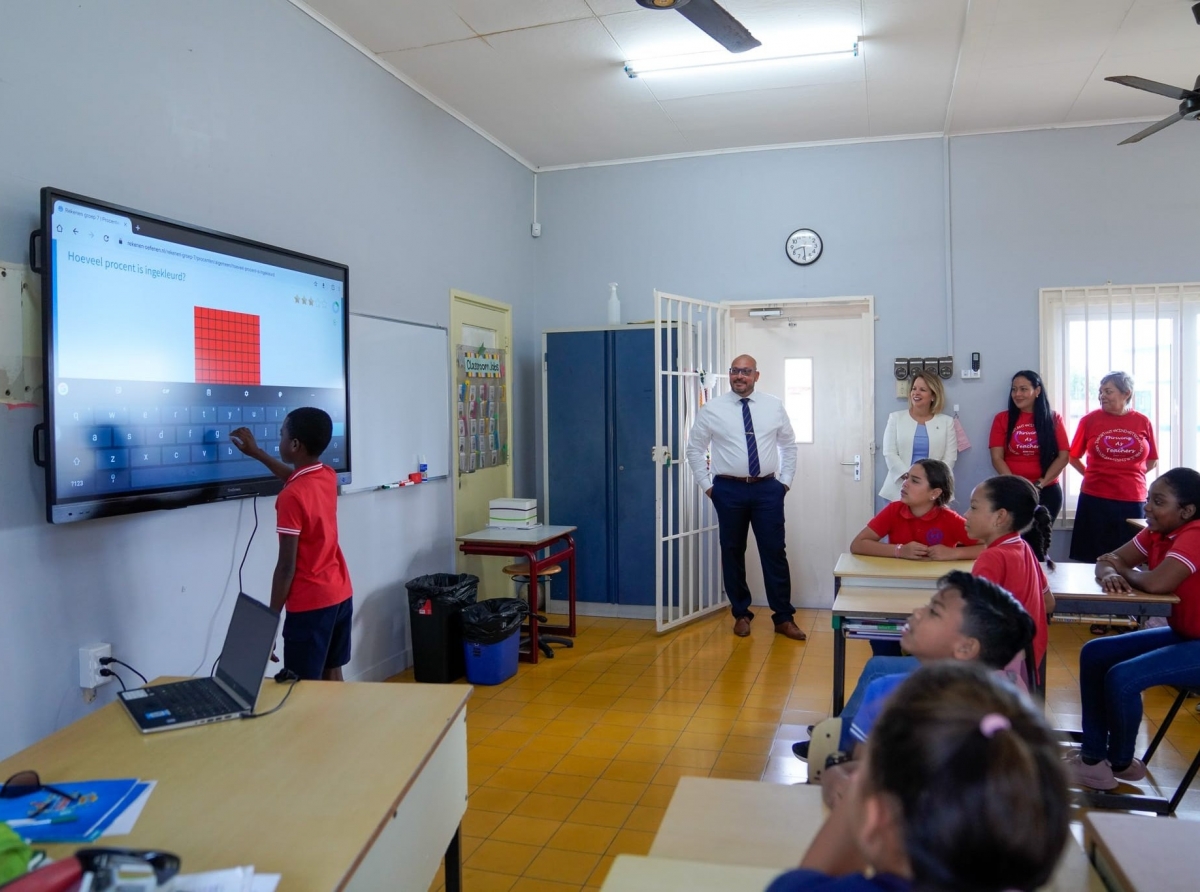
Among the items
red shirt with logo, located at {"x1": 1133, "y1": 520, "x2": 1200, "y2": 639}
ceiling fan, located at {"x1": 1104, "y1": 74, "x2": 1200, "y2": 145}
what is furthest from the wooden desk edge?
ceiling fan, located at {"x1": 1104, "y1": 74, "x2": 1200, "y2": 145}

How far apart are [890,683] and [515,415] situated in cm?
460

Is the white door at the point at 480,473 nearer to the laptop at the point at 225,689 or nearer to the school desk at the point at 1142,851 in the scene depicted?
the laptop at the point at 225,689

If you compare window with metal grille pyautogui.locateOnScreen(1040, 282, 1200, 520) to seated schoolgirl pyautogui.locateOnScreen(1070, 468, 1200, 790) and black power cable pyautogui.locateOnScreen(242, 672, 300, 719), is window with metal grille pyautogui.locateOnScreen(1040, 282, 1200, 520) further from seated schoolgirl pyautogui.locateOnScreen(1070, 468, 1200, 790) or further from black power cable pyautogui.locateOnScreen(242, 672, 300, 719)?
black power cable pyautogui.locateOnScreen(242, 672, 300, 719)

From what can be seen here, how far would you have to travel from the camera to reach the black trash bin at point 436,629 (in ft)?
14.8

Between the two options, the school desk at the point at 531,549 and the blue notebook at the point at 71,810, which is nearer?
the blue notebook at the point at 71,810

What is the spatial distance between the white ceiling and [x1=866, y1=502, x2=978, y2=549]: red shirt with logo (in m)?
2.29

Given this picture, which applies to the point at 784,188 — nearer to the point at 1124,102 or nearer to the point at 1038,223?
the point at 1038,223

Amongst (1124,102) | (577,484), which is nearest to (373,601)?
(577,484)

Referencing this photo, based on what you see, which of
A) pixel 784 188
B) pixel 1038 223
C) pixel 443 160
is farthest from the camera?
pixel 784 188

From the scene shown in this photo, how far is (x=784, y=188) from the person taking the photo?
6.14 metres

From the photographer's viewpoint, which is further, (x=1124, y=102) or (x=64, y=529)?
(x=1124, y=102)

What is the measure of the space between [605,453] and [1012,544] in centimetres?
346

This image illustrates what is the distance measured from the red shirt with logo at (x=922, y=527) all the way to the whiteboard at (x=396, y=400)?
7.90 ft

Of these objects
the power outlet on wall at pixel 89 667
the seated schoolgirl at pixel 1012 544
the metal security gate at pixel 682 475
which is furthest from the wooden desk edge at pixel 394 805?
the metal security gate at pixel 682 475
